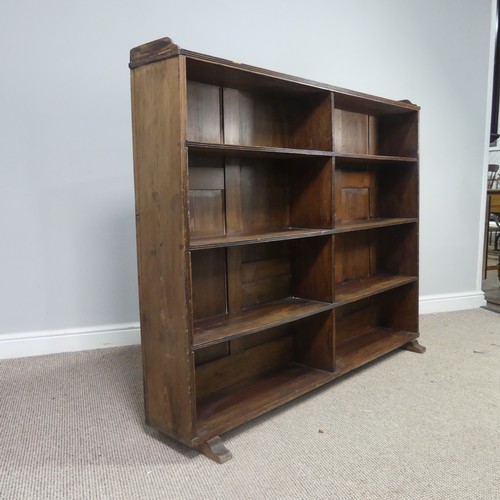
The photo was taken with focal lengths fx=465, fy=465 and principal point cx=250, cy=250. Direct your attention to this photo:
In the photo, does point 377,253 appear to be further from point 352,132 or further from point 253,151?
point 253,151

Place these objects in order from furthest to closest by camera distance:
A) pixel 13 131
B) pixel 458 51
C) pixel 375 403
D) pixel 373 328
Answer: pixel 458 51, pixel 373 328, pixel 13 131, pixel 375 403

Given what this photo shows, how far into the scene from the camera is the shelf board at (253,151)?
1520mm

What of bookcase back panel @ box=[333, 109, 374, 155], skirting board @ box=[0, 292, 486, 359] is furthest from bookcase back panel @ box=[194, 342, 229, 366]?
bookcase back panel @ box=[333, 109, 374, 155]

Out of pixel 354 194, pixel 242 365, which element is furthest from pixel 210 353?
pixel 354 194

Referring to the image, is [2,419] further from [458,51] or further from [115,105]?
[458,51]

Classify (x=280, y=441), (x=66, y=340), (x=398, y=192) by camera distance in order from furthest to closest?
1. (x=398, y=192)
2. (x=66, y=340)
3. (x=280, y=441)

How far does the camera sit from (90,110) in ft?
8.11

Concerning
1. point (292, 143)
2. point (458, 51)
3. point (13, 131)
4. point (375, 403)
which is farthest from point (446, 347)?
point (13, 131)

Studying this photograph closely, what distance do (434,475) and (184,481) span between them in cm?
78

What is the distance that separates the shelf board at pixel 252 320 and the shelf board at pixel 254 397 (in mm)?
288

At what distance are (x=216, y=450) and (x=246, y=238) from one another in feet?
2.42

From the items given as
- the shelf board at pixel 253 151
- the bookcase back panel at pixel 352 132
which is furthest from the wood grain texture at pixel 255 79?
the shelf board at pixel 253 151

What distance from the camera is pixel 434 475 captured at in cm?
145

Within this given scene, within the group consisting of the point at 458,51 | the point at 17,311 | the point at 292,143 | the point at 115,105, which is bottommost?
the point at 17,311
